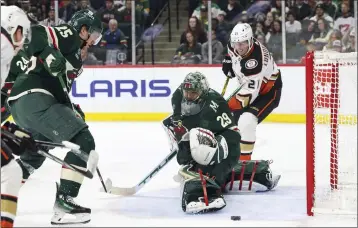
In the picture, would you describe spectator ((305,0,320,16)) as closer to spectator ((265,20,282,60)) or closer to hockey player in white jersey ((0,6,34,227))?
spectator ((265,20,282,60))

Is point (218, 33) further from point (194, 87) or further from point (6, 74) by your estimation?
point (6, 74)

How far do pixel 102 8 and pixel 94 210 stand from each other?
4817 millimetres

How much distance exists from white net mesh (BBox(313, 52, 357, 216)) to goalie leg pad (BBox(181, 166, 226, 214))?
1.66 feet

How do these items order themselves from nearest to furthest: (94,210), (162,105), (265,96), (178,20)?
(94,210) → (265,96) → (162,105) → (178,20)

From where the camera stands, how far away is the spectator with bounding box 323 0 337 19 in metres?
8.39

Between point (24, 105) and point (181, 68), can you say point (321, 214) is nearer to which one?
point (24, 105)

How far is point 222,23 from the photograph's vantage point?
865 centimetres

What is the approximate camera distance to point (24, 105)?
426 centimetres

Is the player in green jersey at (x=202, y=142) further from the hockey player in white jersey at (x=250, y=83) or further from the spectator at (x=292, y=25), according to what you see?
the spectator at (x=292, y=25)

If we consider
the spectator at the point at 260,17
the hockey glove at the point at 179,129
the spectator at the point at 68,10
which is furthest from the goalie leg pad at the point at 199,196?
the spectator at the point at 68,10

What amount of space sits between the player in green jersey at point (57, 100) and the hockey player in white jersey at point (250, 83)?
1.18m

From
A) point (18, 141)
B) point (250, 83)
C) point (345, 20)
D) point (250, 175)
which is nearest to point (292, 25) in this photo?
point (345, 20)

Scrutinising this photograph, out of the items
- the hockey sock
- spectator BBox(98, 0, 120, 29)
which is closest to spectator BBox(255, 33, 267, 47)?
spectator BBox(98, 0, 120, 29)

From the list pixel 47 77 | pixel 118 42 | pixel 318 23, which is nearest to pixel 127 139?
pixel 118 42
